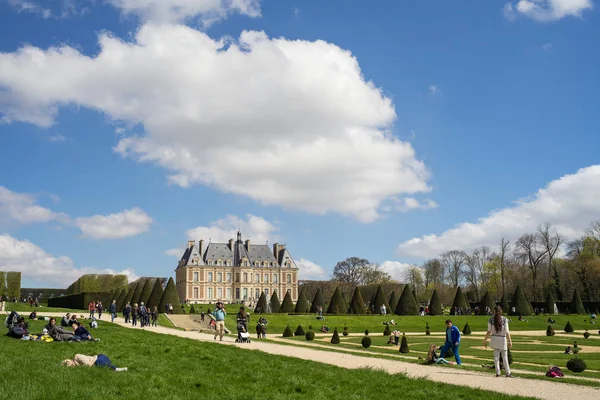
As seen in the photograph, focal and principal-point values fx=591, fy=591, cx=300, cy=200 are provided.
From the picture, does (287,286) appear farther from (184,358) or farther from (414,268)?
(184,358)

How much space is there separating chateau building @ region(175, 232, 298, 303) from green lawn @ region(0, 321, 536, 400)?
271ft

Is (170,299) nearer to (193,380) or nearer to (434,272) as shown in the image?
(193,380)

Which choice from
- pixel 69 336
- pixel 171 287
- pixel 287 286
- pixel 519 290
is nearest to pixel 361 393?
pixel 69 336

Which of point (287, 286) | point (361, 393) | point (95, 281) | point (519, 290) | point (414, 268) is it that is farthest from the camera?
point (414, 268)

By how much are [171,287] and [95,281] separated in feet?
126

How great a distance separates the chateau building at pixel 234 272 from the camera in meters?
96.6

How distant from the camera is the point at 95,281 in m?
85.0

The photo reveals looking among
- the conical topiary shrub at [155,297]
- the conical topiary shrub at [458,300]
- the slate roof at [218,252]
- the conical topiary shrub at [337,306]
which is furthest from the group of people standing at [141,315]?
the slate roof at [218,252]

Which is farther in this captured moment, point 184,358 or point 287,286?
point 287,286

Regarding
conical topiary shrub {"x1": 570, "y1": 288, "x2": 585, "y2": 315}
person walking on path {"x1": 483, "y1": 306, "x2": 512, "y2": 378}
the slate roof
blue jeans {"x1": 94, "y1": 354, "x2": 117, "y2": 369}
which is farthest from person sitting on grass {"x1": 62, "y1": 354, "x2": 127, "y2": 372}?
the slate roof

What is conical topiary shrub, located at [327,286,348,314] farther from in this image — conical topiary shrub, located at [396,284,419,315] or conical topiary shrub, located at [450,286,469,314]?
conical topiary shrub, located at [450,286,469,314]

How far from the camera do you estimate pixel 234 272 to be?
99875mm

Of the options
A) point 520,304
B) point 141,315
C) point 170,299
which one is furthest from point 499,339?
point 520,304

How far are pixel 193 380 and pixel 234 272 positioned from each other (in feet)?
296
